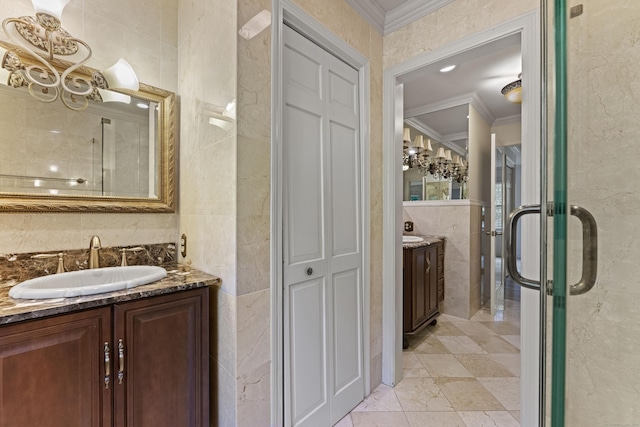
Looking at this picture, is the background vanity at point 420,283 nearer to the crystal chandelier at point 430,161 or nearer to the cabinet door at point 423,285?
the cabinet door at point 423,285

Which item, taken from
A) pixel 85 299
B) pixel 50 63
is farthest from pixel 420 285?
pixel 50 63

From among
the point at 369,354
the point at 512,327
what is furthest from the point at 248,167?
the point at 512,327

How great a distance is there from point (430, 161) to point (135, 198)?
3.26 meters

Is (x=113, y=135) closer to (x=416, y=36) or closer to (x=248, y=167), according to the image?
(x=248, y=167)

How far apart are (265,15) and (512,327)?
3589 millimetres

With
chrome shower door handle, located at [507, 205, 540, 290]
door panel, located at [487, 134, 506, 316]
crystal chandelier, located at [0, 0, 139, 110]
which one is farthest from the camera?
door panel, located at [487, 134, 506, 316]

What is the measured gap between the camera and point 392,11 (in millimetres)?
1842

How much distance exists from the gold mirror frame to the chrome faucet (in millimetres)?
154

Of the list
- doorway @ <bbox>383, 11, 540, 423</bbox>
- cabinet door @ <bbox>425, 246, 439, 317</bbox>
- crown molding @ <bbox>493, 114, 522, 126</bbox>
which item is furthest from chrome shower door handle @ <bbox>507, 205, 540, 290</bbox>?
crown molding @ <bbox>493, 114, 522, 126</bbox>

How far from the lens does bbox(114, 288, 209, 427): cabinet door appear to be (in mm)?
983

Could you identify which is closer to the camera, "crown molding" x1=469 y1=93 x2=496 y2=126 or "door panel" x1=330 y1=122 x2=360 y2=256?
"door panel" x1=330 y1=122 x2=360 y2=256

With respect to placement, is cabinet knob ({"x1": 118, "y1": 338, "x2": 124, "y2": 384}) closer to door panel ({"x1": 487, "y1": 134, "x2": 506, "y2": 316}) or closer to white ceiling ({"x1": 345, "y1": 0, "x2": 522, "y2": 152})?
white ceiling ({"x1": 345, "y1": 0, "x2": 522, "y2": 152})

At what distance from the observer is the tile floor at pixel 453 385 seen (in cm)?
163

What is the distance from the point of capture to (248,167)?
3.75 feet
